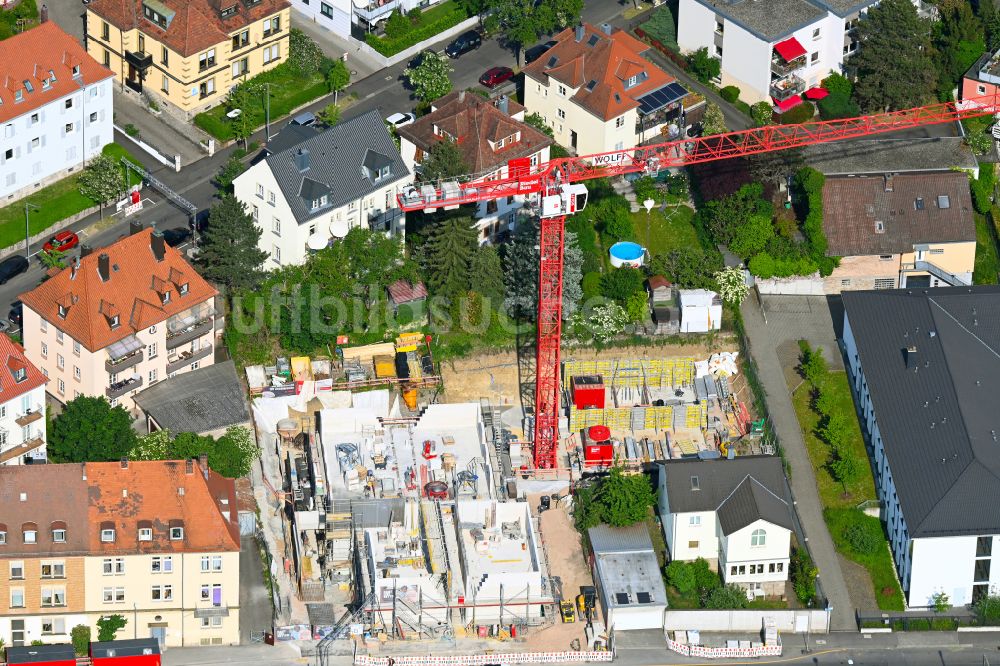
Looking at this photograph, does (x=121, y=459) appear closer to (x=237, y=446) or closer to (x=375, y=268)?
(x=237, y=446)

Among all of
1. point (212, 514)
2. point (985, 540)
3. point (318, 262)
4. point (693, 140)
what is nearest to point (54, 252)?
point (318, 262)

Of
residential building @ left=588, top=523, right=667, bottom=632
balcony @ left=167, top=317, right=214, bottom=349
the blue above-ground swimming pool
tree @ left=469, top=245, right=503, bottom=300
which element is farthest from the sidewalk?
balcony @ left=167, top=317, right=214, bottom=349

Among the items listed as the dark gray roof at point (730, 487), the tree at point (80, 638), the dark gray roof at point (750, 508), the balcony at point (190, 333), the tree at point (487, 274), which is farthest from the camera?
the tree at point (487, 274)

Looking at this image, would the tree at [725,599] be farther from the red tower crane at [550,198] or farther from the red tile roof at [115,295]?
the red tile roof at [115,295]

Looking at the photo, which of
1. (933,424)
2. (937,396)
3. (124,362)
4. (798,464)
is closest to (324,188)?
(124,362)

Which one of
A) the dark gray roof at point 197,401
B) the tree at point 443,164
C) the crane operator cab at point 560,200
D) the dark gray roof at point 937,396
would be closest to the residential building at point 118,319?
the dark gray roof at point 197,401
